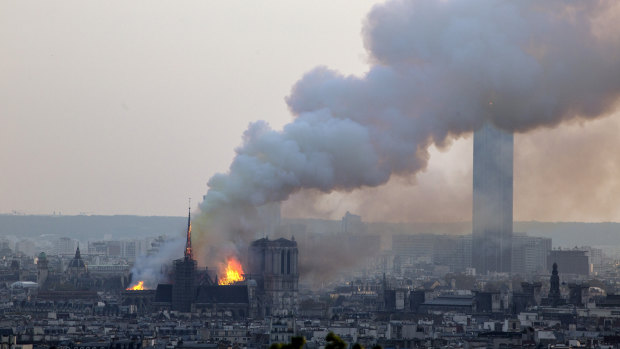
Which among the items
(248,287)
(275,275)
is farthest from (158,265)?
(248,287)

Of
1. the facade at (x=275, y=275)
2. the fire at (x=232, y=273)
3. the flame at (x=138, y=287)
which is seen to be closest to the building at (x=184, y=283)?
the fire at (x=232, y=273)

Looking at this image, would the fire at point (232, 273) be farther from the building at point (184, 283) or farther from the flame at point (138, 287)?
the flame at point (138, 287)

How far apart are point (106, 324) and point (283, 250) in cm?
2310

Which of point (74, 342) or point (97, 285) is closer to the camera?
point (74, 342)

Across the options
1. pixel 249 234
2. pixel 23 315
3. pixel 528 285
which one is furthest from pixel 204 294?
pixel 528 285

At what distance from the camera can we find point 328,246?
438 feet

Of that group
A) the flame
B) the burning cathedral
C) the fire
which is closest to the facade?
the burning cathedral

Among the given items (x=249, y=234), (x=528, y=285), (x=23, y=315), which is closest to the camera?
(x=249, y=234)

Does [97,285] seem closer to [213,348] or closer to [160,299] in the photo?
[160,299]

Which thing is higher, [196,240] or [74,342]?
[196,240]

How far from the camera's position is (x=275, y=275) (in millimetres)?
137375

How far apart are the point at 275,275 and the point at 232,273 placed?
4.90 meters

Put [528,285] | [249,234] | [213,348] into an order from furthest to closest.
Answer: [528,285], [249,234], [213,348]

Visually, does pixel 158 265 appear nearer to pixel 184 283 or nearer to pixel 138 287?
pixel 138 287
